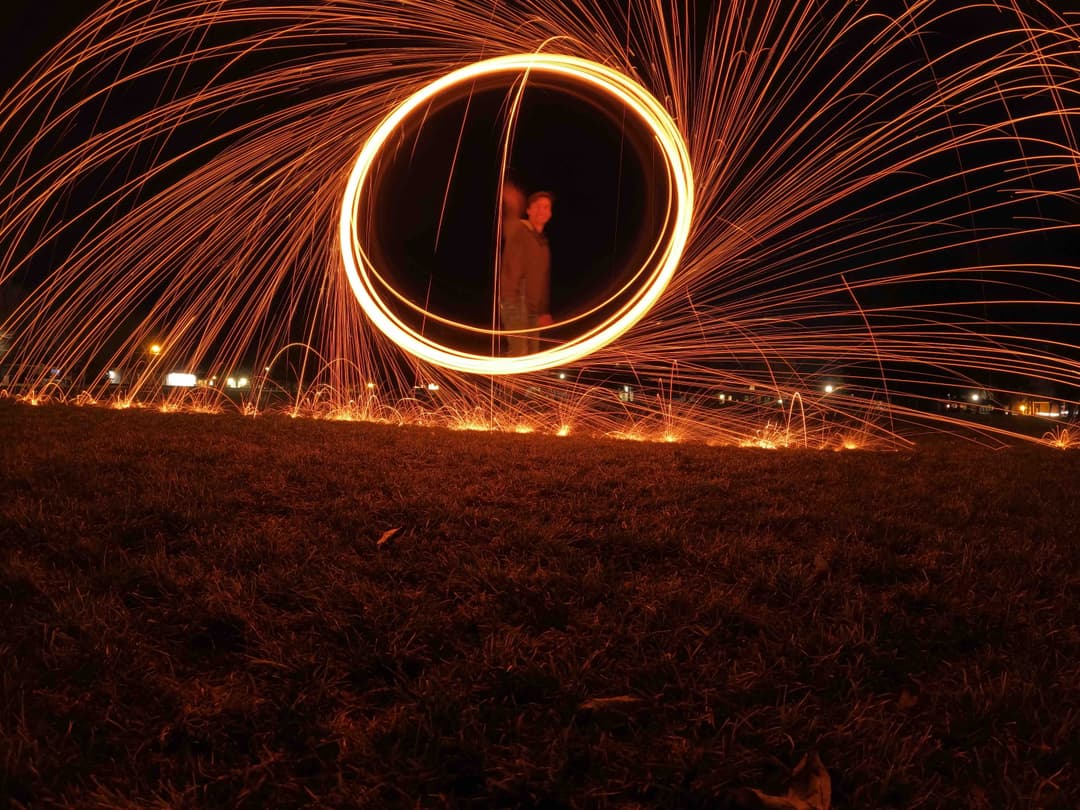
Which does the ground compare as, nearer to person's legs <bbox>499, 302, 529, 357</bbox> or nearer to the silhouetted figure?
person's legs <bbox>499, 302, 529, 357</bbox>

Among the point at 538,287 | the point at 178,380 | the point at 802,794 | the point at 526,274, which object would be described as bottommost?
the point at 178,380

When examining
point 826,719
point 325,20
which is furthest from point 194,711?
point 325,20

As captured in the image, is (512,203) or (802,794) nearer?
(802,794)

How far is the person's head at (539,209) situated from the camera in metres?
7.12

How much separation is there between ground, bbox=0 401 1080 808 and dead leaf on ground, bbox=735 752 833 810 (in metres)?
0.04

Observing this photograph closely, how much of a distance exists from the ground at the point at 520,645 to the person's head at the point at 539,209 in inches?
175

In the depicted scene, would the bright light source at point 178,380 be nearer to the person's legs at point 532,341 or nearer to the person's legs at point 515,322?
the person's legs at point 515,322

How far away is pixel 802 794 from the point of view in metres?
1.34

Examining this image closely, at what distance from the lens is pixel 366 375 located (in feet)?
27.3

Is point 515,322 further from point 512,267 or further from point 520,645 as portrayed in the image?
point 520,645

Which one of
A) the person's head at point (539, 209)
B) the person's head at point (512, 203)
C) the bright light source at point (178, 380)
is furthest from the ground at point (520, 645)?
the bright light source at point (178, 380)

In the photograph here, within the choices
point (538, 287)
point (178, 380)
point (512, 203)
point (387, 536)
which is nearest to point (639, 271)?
point (538, 287)

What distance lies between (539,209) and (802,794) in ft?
21.4

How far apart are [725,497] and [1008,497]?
65.9 inches
